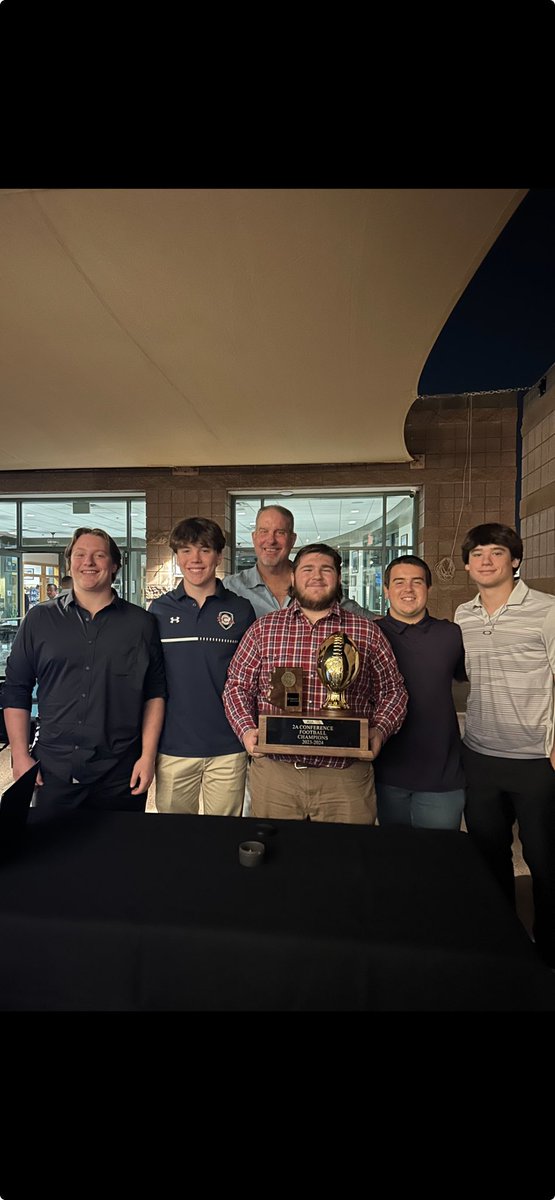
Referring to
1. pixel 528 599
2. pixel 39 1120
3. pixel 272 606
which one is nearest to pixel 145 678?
pixel 272 606

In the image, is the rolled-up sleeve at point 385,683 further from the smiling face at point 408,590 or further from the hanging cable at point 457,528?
the hanging cable at point 457,528

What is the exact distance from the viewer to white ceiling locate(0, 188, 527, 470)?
2121 mm

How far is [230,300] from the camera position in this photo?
2.89 metres

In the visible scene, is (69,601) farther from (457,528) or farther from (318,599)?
(457,528)

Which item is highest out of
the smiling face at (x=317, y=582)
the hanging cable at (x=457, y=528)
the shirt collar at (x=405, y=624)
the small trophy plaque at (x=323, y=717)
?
the hanging cable at (x=457, y=528)

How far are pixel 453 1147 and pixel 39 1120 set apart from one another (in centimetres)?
66

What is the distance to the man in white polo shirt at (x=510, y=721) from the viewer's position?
1.99 m

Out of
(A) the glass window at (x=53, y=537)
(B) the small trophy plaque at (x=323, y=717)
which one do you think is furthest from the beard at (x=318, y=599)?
(A) the glass window at (x=53, y=537)

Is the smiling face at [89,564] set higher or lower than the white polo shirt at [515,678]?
higher

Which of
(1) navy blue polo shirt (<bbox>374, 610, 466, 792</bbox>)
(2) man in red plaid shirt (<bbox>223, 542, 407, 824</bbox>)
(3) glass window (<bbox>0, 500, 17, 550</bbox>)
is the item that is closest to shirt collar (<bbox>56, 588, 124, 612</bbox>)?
(2) man in red plaid shirt (<bbox>223, 542, 407, 824</bbox>)

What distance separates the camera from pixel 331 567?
1903 millimetres

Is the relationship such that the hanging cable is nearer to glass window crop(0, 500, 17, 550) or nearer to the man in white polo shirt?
the man in white polo shirt

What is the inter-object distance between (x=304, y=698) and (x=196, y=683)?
526 mm

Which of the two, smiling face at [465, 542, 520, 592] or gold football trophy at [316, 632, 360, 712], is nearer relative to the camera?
gold football trophy at [316, 632, 360, 712]
